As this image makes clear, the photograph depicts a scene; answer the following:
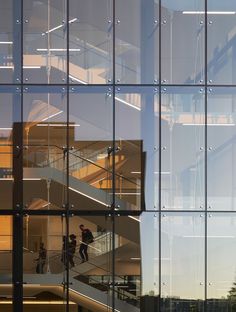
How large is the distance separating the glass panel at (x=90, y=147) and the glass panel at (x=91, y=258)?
0.34 metres

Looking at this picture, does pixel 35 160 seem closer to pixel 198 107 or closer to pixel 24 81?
pixel 24 81

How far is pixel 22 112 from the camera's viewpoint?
18.5m

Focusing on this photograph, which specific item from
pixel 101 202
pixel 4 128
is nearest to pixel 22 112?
pixel 4 128

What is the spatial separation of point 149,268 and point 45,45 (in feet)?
15.8

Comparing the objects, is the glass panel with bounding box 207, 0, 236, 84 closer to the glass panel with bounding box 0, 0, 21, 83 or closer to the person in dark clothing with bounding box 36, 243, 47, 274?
the glass panel with bounding box 0, 0, 21, 83

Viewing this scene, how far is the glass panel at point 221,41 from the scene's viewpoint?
1877cm

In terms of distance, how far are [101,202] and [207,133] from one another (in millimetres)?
2490

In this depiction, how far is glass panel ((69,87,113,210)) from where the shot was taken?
18516 millimetres

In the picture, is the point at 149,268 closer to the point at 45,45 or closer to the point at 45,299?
the point at 45,299

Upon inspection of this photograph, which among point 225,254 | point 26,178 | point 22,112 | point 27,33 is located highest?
point 27,33

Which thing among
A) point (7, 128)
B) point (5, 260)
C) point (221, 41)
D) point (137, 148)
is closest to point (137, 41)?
point (221, 41)

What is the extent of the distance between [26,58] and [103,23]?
1664 millimetres

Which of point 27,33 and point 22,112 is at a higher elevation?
point 27,33

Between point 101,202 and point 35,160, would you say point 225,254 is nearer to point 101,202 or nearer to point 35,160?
point 101,202
